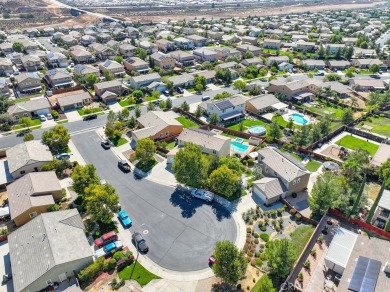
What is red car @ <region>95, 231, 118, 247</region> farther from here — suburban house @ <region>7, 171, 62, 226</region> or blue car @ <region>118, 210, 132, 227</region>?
suburban house @ <region>7, 171, 62, 226</region>

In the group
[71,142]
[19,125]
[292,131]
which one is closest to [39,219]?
[71,142]

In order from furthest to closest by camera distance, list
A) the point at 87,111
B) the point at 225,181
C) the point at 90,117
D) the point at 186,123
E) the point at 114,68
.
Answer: the point at 114,68 → the point at 87,111 → the point at 90,117 → the point at 186,123 → the point at 225,181

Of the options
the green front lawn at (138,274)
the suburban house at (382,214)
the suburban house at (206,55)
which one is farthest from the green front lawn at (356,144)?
the suburban house at (206,55)

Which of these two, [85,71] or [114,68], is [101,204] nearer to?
[85,71]

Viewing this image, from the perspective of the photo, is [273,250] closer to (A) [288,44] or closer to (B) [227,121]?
(B) [227,121]

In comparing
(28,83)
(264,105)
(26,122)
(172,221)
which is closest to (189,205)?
(172,221)

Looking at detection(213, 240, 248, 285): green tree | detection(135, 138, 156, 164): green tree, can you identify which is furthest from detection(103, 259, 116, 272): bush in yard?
detection(135, 138, 156, 164): green tree
